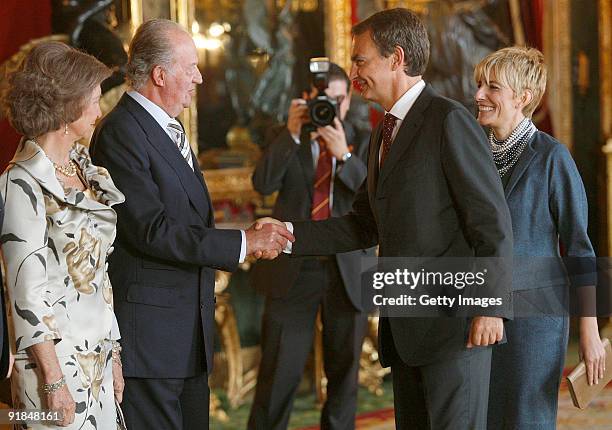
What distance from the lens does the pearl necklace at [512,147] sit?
10.9 feet

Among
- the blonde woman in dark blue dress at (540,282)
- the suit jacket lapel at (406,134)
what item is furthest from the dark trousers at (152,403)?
the blonde woman in dark blue dress at (540,282)

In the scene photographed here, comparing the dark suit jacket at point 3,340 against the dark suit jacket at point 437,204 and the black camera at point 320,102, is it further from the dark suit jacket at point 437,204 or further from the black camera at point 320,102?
the black camera at point 320,102

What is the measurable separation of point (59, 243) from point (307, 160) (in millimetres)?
2135

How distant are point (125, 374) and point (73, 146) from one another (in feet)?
2.50

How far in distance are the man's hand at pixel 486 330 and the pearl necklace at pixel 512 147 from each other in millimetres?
666

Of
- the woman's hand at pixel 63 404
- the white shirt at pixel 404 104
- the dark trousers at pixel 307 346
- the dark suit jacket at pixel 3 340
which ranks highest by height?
the white shirt at pixel 404 104

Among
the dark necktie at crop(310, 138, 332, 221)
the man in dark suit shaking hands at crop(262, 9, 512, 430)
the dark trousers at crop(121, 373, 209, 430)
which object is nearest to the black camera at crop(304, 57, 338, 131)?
the dark necktie at crop(310, 138, 332, 221)

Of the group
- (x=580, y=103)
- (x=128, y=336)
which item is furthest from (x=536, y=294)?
(x=580, y=103)

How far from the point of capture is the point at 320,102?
4.50m

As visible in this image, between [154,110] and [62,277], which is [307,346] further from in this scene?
[62,277]

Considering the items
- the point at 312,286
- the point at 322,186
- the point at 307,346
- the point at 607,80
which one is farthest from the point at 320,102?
the point at 607,80

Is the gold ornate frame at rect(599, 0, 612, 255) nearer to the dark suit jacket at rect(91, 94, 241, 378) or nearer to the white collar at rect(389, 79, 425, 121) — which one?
the white collar at rect(389, 79, 425, 121)

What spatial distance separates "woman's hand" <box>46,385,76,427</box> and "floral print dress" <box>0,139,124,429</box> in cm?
3

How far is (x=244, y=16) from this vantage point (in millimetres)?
6324
